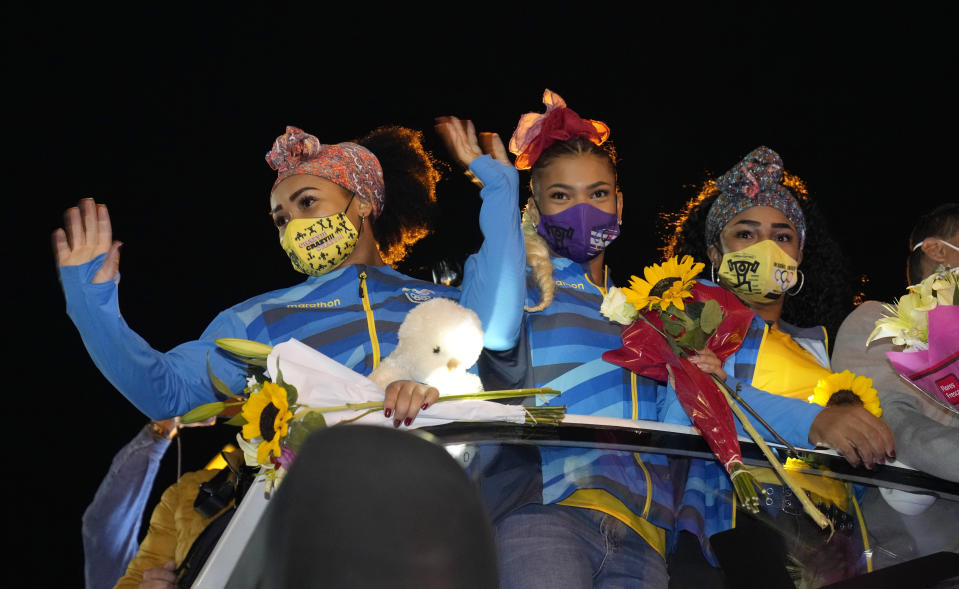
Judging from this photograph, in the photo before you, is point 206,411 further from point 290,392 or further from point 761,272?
point 761,272

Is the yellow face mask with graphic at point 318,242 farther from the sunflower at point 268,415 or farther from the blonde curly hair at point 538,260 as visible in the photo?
the sunflower at point 268,415

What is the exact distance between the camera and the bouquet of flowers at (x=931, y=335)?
199 cm

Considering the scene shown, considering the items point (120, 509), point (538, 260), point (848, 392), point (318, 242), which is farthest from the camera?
point (120, 509)

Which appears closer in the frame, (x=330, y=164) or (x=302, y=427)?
(x=302, y=427)

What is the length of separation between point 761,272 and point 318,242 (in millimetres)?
1531

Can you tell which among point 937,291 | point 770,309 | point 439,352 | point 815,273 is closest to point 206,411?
point 439,352

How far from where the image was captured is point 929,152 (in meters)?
4.88

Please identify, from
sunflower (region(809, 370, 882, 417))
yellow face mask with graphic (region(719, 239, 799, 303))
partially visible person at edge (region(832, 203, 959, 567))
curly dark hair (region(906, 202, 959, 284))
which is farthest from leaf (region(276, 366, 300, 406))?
curly dark hair (region(906, 202, 959, 284))

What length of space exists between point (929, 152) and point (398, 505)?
495 centimetres

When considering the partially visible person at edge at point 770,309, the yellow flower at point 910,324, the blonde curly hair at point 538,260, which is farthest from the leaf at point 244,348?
the yellow flower at point 910,324

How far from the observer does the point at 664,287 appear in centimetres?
226

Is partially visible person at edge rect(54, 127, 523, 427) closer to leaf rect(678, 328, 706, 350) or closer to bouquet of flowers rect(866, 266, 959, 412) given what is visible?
leaf rect(678, 328, 706, 350)

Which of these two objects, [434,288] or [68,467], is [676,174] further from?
[68,467]

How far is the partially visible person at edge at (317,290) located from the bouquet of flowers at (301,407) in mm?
61
